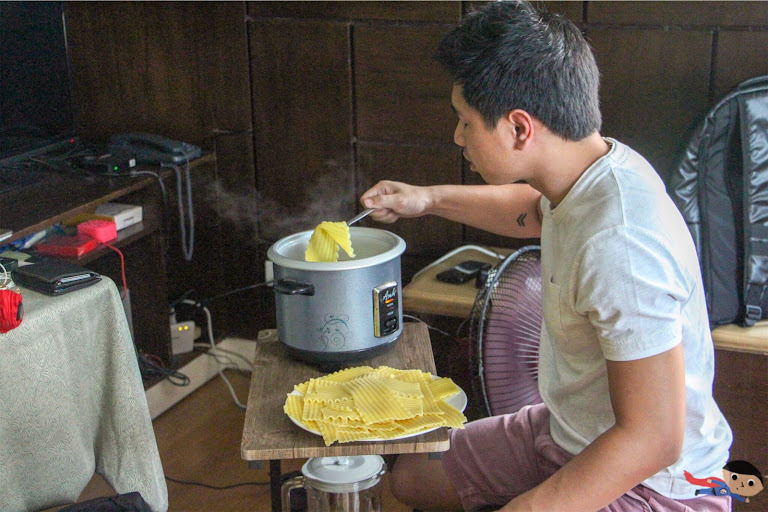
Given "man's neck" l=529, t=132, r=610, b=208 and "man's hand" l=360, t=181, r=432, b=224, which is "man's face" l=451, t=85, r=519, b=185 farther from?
"man's hand" l=360, t=181, r=432, b=224

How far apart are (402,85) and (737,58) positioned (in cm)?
86

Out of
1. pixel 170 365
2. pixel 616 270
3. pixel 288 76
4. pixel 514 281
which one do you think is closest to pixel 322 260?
pixel 514 281

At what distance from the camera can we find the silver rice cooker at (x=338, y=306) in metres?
1.40

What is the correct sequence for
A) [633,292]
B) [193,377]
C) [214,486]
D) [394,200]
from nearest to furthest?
1. [633,292]
2. [394,200]
3. [214,486]
4. [193,377]

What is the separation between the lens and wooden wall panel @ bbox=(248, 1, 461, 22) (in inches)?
91.0

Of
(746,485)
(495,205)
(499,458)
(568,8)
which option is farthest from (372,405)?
(568,8)

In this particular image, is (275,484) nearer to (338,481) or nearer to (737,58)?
(338,481)

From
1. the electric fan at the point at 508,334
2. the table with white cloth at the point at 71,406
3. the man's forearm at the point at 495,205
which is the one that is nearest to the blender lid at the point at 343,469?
the electric fan at the point at 508,334

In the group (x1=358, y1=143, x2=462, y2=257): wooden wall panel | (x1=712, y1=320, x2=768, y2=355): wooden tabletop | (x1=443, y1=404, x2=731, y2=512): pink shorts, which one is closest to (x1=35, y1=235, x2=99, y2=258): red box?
(x1=358, y1=143, x2=462, y2=257): wooden wall panel

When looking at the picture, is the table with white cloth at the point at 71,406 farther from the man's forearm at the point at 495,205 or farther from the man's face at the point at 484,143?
the man's face at the point at 484,143

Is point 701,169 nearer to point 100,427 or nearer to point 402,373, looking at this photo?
point 402,373

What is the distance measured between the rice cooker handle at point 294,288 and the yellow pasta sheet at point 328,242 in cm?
10

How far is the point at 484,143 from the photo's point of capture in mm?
1308

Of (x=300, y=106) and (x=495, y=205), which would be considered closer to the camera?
(x=495, y=205)
